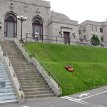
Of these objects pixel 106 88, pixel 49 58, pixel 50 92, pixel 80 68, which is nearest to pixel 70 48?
pixel 49 58

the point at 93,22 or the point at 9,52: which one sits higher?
the point at 93,22

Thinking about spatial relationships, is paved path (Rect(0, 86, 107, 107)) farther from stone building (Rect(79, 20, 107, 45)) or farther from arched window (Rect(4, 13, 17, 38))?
stone building (Rect(79, 20, 107, 45))

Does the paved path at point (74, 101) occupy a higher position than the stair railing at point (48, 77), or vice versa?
the stair railing at point (48, 77)

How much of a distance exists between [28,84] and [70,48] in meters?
15.9

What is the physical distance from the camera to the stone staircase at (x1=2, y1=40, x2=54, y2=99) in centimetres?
1755

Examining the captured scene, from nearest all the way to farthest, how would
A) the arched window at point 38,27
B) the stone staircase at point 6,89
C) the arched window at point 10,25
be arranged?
the stone staircase at point 6,89, the arched window at point 10,25, the arched window at point 38,27

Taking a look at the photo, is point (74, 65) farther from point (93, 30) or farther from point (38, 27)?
point (93, 30)

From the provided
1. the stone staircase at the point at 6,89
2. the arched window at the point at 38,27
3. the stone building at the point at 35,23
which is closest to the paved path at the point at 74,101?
Result: the stone staircase at the point at 6,89

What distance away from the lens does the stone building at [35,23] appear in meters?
41.2

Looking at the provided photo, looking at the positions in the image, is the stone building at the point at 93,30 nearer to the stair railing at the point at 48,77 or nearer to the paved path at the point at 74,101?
the stair railing at the point at 48,77

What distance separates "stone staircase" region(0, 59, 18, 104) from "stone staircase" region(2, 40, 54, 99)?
3.15 ft

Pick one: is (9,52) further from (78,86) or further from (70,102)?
(70,102)

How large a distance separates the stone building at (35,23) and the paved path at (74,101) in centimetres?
2374

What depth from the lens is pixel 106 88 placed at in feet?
66.4
